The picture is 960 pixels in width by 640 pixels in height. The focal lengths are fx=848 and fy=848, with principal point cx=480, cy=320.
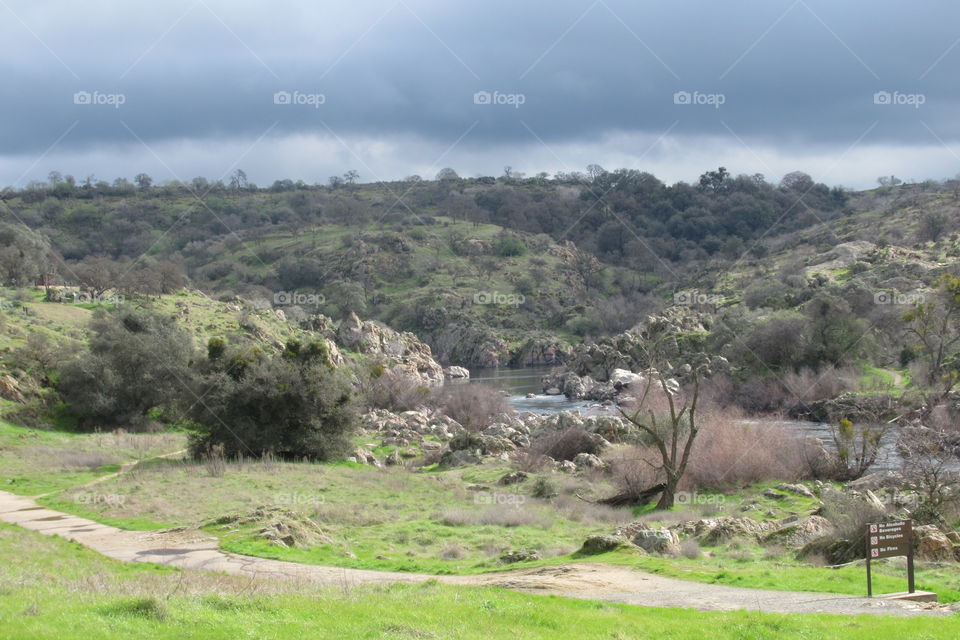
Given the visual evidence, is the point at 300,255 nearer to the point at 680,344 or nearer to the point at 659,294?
the point at 659,294

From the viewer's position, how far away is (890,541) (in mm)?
14977

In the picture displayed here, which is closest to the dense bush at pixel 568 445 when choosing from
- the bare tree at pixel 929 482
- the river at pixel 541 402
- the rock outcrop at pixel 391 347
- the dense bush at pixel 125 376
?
the river at pixel 541 402

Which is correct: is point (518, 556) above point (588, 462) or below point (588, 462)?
below

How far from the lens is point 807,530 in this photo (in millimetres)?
23234

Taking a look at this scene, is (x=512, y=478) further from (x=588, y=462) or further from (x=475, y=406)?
(x=475, y=406)

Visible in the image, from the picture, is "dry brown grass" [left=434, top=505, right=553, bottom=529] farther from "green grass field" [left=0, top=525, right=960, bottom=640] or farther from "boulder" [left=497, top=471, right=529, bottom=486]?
"green grass field" [left=0, top=525, right=960, bottom=640]

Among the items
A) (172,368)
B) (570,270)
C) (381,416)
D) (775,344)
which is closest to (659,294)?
(570,270)

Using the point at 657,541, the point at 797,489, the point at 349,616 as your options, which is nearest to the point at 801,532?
the point at 657,541

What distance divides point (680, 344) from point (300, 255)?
10014 centimetres

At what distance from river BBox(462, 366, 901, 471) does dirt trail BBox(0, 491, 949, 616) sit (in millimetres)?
23489

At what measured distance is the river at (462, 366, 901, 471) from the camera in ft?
145
